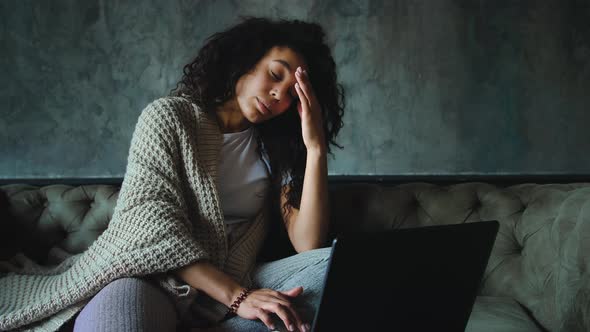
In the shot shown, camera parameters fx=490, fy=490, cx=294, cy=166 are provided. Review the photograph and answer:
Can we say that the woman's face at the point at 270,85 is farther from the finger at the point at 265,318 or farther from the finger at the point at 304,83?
the finger at the point at 265,318

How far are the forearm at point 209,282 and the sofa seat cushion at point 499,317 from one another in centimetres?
51

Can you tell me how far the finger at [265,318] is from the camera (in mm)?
837

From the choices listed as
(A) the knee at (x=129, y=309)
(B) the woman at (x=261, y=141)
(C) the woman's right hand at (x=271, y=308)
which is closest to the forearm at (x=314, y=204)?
(B) the woman at (x=261, y=141)

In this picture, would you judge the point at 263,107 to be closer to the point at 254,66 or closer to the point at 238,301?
the point at 254,66

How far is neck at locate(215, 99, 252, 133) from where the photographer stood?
3.89ft

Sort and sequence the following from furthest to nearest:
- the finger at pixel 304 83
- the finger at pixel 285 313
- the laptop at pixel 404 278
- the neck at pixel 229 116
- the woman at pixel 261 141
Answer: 1. the neck at pixel 229 116
2. the finger at pixel 304 83
3. the woman at pixel 261 141
4. the finger at pixel 285 313
5. the laptop at pixel 404 278

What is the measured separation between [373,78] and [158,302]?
91 centimetres

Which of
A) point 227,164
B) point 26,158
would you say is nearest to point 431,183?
point 227,164

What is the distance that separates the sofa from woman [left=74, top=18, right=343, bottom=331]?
0.18 meters

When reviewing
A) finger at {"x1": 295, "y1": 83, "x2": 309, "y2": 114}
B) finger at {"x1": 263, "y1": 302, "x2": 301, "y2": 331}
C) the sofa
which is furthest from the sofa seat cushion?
finger at {"x1": 295, "y1": 83, "x2": 309, "y2": 114}

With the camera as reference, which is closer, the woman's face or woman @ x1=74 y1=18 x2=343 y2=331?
woman @ x1=74 y1=18 x2=343 y2=331

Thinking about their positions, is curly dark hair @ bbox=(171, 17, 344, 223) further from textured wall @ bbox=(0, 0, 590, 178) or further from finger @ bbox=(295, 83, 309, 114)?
textured wall @ bbox=(0, 0, 590, 178)

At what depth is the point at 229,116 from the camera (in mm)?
1189

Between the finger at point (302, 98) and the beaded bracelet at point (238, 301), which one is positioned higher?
the finger at point (302, 98)
